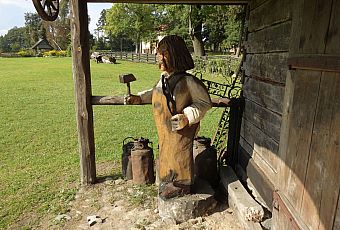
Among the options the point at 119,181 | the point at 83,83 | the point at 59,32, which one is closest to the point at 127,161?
the point at 119,181

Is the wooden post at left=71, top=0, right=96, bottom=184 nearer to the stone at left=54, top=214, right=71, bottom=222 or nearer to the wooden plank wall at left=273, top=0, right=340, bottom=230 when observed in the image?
the stone at left=54, top=214, right=71, bottom=222

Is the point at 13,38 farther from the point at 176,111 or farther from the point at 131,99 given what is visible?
the point at 176,111

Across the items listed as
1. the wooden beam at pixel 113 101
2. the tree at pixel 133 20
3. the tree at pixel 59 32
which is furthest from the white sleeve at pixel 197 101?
the tree at pixel 59 32

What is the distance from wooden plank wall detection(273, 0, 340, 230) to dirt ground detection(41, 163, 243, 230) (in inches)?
36.6

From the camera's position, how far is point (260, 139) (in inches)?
124

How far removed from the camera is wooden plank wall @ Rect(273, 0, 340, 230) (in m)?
1.54

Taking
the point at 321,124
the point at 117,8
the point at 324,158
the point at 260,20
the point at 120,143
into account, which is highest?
the point at 117,8

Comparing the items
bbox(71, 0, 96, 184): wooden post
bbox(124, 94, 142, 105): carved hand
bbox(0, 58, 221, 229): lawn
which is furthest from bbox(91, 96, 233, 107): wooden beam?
bbox(0, 58, 221, 229): lawn

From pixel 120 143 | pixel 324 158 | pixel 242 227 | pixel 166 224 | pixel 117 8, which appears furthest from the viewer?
pixel 117 8

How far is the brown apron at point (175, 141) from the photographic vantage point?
2.78 m

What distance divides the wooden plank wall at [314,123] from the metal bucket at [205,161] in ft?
4.49

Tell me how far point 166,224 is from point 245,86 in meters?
1.95

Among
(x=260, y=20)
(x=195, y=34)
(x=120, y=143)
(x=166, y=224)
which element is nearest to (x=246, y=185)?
(x=166, y=224)

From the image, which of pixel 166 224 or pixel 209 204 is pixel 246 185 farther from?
pixel 166 224
